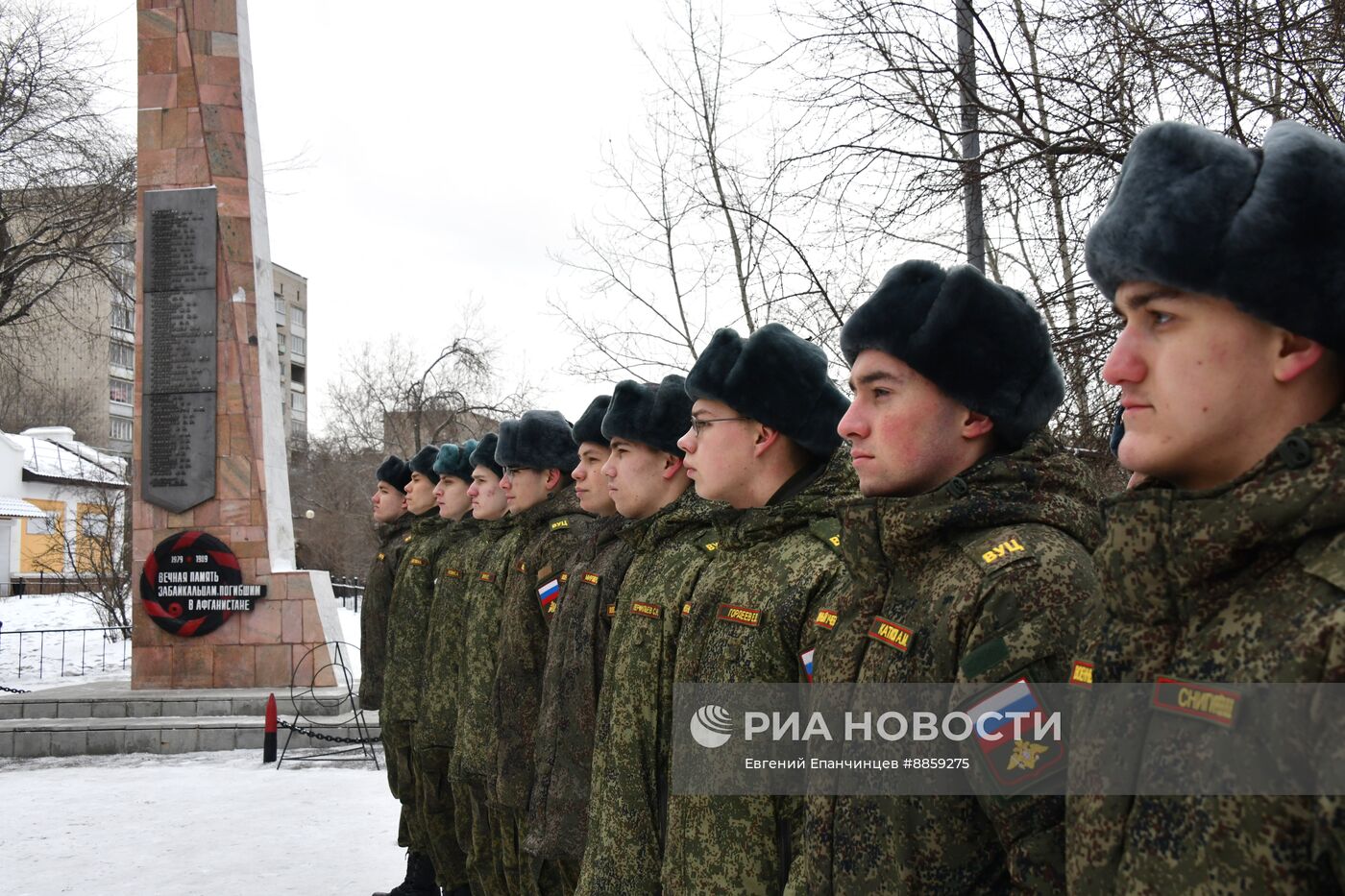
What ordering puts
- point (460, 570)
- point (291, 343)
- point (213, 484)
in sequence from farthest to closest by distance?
1. point (291, 343)
2. point (213, 484)
3. point (460, 570)

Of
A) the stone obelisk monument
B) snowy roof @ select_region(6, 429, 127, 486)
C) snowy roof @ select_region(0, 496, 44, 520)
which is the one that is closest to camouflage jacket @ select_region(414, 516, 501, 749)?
the stone obelisk monument

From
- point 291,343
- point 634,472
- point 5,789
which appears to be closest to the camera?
point 634,472

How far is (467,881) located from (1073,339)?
3.82 m

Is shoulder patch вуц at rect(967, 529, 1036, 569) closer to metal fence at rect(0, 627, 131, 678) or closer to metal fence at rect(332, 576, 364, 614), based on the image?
metal fence at rect(0, 627, 131, 678)

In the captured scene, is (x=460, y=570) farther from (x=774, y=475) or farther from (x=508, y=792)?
(x=774, y=475)

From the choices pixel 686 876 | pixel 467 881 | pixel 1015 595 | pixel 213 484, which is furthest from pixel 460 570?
pixel 213 484

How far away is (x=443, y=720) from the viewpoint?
6.17 metres

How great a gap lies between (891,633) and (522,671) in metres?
3.12

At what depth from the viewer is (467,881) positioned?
5.93m

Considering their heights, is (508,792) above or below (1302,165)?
below

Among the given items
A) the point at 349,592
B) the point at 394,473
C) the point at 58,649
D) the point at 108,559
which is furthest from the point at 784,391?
the point at 349,592

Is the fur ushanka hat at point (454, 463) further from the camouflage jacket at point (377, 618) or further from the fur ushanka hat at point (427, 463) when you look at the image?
the camouflage jacket at point (377, 618)

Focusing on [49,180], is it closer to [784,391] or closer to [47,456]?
[784,391]

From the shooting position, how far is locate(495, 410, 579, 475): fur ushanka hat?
5.72 metres
